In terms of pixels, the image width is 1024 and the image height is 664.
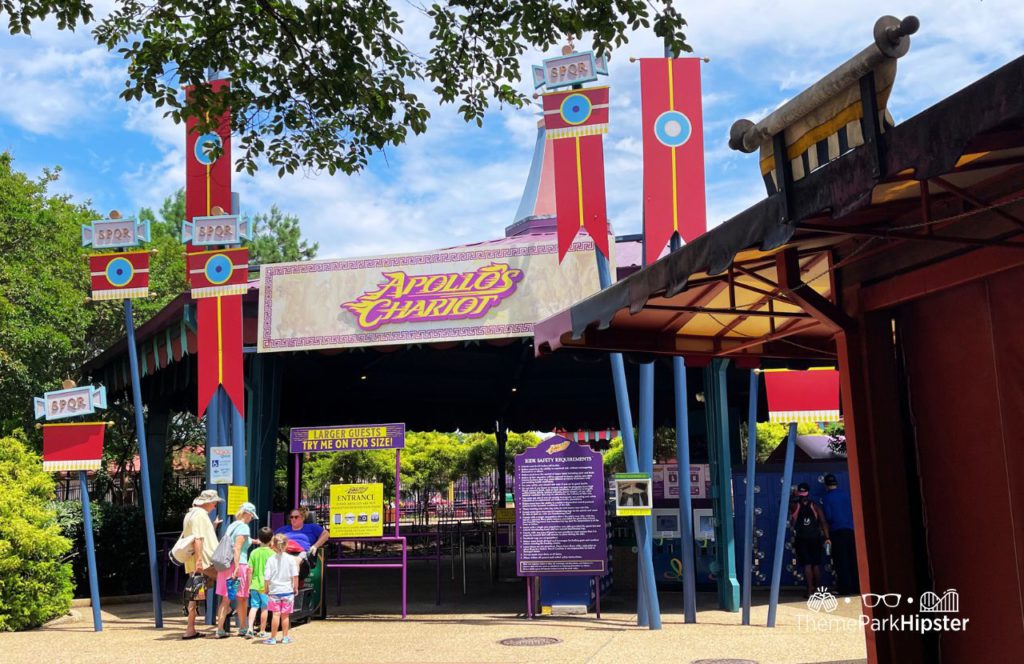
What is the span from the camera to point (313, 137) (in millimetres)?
8938

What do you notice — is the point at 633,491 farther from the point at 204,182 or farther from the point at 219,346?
the point at 204,182

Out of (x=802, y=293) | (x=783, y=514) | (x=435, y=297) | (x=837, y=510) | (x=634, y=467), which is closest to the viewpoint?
(x=802, y=293)

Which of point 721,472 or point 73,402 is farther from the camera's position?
point 721,472

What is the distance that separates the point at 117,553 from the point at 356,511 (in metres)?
6.24

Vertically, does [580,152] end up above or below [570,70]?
below

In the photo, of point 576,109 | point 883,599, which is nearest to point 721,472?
point 576,109

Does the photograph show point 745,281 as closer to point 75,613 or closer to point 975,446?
point 975,446

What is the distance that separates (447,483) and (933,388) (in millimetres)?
42232

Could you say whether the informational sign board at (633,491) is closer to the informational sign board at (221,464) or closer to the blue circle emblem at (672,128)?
the blue circle emblem at (672,128)

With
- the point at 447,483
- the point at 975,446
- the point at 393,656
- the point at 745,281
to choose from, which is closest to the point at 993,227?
the point at 975,446

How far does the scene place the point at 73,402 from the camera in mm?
12859

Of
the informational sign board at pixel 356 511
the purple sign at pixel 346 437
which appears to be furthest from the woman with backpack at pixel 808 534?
the informational sign board at pixel 356 511

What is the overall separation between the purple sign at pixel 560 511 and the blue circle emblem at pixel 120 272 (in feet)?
20.2

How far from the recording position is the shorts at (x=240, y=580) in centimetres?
1188
